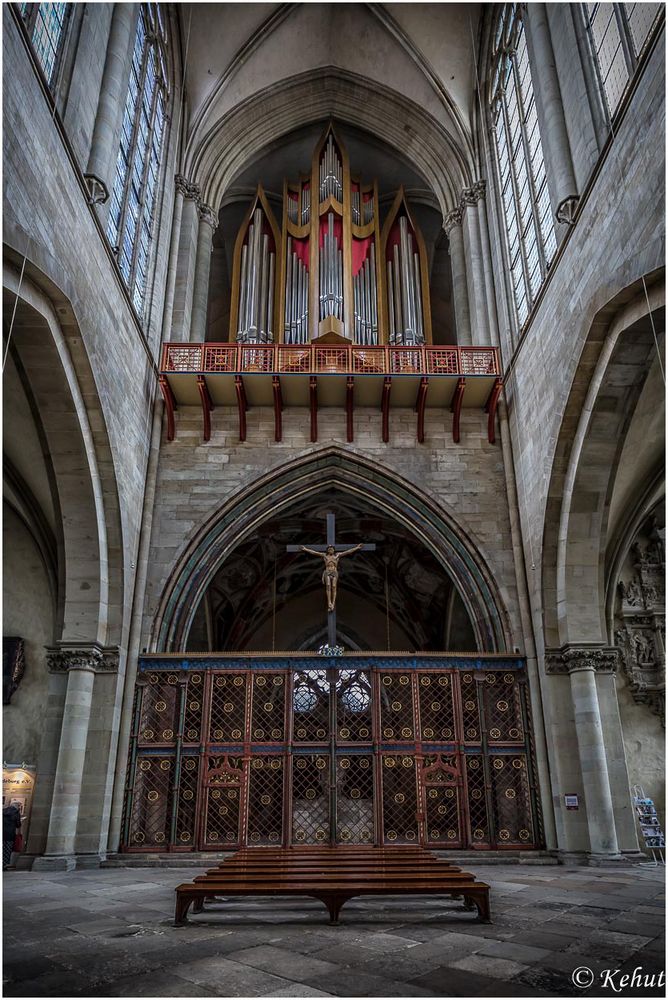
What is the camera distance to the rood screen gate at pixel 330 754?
10289 mm

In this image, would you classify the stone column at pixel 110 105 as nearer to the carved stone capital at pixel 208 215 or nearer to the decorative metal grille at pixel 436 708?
the carved stone capital at pixel 208 215

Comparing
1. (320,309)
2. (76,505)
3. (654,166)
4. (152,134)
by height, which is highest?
(152,134)

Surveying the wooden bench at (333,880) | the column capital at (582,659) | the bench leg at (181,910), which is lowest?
the bench leg at (181,910)

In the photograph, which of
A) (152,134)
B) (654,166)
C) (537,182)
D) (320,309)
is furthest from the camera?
(320,309)

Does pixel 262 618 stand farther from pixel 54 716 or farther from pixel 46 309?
pixel 46 309

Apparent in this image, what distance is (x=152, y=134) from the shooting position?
544 inches

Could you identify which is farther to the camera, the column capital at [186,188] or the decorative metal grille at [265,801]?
the column capital at [186,188]

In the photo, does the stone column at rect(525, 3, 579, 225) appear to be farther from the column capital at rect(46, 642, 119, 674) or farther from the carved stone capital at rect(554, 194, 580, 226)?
the column capital at rect(46, 642, 119, 674)

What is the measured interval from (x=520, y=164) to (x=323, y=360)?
5311 millimetres

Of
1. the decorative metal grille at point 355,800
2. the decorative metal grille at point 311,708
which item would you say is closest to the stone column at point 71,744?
the decorative metal grille at point 311,708

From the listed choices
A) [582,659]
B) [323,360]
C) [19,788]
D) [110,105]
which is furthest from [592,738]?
[110,105]

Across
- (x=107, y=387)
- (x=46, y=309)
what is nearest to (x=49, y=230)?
(x=46, y=309)

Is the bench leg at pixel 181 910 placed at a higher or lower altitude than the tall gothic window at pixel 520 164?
lower

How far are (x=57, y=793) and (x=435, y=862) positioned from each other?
21.5 feet
